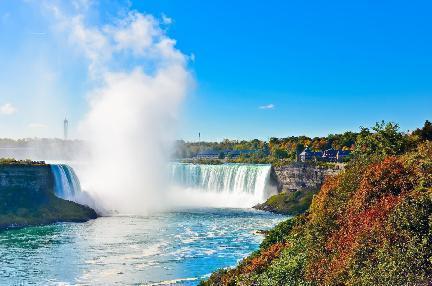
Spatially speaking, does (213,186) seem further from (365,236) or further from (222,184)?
(365,236)

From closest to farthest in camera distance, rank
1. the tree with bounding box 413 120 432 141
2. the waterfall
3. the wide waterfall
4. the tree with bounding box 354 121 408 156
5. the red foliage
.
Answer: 1. the red foliage
2. the tree with bounding box 354 121 408 156
3. the tree with bounding box 413 120 432 141
4. the waterfall
5. the wide waterfall

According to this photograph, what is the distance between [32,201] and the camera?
59.9 meters

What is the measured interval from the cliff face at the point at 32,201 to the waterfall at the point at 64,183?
1402 millimetres

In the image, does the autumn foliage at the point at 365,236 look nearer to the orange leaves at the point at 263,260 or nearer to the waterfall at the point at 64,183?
the orange leaves at the point at 263,260

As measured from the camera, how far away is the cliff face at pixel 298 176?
2857 inches

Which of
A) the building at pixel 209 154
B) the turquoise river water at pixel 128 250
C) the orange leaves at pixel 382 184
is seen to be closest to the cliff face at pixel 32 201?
the turquoise river water at pixel 128 250

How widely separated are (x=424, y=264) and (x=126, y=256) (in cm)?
2606

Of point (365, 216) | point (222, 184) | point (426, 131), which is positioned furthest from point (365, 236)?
point (222, 184)

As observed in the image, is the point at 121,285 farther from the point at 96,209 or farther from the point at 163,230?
the point at 96,209

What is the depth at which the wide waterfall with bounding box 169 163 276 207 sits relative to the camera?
7738 centimetres

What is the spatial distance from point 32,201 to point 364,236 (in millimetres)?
50356

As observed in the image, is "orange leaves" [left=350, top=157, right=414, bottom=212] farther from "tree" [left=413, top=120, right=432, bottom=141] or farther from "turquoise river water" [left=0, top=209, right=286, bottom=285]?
"tree" [left=413, top=120, right=432, bottom=141]

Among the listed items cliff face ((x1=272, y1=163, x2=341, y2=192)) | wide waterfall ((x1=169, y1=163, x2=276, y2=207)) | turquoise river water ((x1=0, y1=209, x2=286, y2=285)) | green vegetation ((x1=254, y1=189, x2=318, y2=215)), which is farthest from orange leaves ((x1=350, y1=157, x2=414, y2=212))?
wide waterfall ((x1=169, y1=163, x2=276, y2=207))

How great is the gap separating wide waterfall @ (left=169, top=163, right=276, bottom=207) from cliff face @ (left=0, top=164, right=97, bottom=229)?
→ 72.5ft
